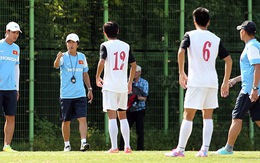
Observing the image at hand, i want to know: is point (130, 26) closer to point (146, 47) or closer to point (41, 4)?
point (146, 47)

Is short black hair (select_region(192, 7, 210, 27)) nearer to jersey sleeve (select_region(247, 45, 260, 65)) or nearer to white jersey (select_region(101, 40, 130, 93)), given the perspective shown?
jersey sleeve (select_region(247, 45, 260, 65))

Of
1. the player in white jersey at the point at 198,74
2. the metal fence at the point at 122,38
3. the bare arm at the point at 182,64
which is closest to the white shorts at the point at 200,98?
the player in white jersey at the point at 198,74

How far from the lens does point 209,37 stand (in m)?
12.3

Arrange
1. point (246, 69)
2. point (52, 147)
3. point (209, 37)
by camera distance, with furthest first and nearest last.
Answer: point (52, 147), point (246, 69), point (209, 37)

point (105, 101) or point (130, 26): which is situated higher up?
point (130, 26)

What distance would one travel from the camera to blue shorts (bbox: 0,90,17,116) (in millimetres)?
15648

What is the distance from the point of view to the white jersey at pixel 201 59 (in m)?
12.2

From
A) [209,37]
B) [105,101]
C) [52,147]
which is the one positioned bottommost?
[52,147]

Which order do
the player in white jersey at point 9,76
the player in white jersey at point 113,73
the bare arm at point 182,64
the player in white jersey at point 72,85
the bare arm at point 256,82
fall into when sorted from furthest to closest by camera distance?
the player in white jersey at point 72,85 → the player in white jersey at point 9,76 → the player in white jersey at point 113,73 → the bare arm at point 256,82 → the bare arm at point 182,64

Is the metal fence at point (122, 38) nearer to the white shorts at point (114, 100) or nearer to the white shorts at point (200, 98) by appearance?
the white shorts at point (114, 100)

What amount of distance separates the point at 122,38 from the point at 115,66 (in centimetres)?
608

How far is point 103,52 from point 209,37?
2049mm

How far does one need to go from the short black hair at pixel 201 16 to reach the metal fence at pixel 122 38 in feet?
24.0

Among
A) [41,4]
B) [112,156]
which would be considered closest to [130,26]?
[41,4]
